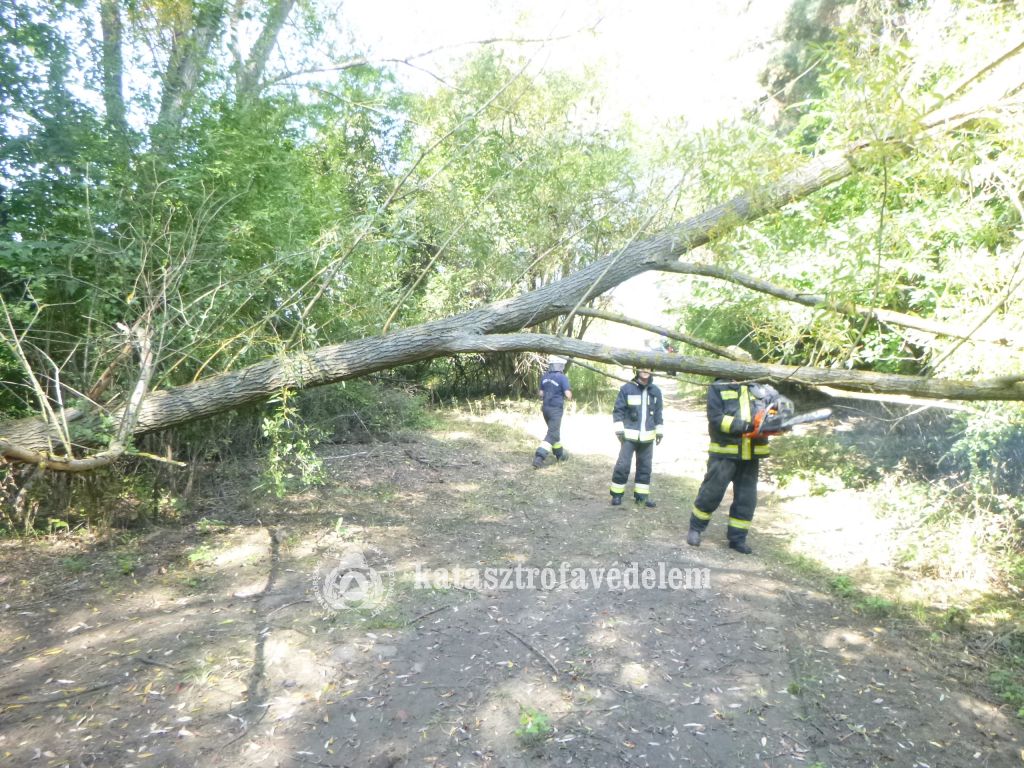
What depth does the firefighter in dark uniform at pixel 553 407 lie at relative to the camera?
8656 mm

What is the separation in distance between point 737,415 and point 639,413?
161 centimetres

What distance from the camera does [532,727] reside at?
298 cm

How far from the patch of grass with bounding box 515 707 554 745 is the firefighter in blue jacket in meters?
3.84

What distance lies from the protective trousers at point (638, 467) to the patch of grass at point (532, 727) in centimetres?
384

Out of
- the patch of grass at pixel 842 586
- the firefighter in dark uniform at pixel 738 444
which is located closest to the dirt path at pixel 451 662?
the patch of grass at pixel 842 586

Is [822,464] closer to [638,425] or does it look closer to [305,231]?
[638,425]

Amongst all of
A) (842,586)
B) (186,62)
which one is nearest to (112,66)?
(186,62)

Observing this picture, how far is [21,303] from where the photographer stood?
436 cm

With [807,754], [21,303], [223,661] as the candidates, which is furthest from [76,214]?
[807,754]

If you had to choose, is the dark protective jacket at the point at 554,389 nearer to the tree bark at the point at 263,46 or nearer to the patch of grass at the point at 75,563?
the tree bark at the point at 263,46

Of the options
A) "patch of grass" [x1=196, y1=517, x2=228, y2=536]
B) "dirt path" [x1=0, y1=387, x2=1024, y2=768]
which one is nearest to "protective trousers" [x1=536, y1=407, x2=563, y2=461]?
"dirt path" [x1=0, y1=387, x2=1024, y2=768]

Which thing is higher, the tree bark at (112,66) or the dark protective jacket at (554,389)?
the tree bark at (112,66)

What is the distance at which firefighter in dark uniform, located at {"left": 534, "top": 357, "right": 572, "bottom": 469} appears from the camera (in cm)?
866

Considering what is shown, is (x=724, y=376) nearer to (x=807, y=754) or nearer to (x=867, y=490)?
(x=807, y=754)
